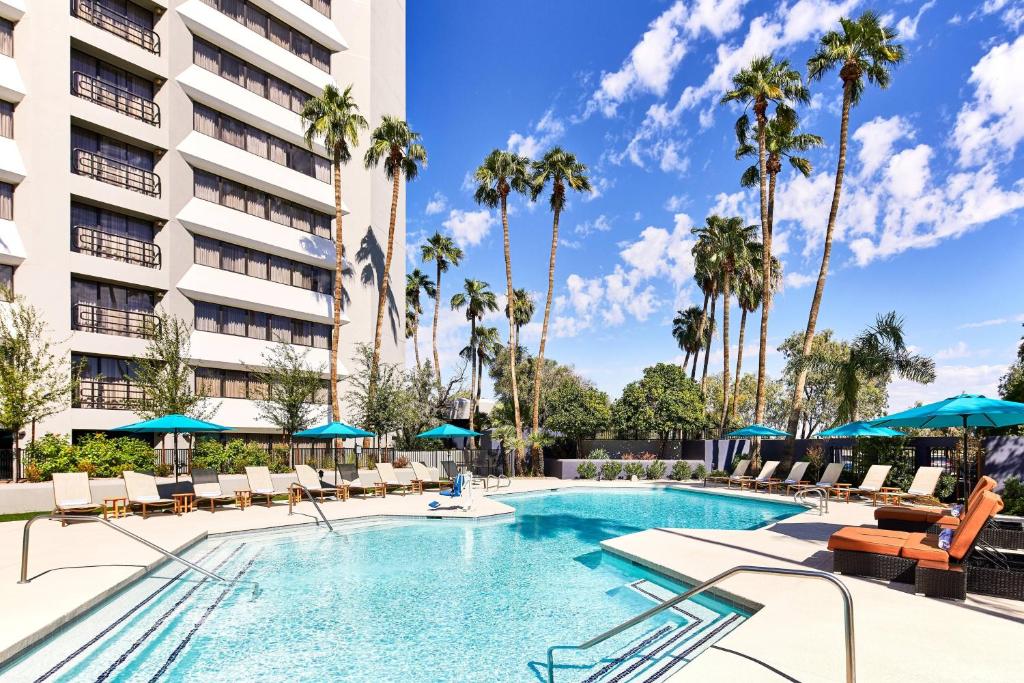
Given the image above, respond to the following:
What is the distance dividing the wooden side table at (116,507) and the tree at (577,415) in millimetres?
21105

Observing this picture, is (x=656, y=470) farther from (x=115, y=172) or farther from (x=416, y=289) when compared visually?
(x=416, y=289)

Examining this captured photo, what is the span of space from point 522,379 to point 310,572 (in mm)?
38021

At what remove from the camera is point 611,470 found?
27.5m

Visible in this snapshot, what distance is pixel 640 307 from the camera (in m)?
67.1

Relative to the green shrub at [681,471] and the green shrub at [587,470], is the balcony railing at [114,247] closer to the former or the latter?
the green shrub at [587,470]

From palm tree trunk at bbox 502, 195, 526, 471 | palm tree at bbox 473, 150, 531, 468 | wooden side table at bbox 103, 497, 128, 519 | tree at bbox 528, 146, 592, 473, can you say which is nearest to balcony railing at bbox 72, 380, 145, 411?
wooden side table at bbox 103, 497, 128, 519

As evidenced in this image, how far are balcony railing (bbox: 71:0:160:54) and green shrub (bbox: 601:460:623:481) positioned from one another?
26.4m

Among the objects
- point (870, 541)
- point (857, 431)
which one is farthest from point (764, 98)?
point (870, 541)

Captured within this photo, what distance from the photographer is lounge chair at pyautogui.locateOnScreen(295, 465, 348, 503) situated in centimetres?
1756

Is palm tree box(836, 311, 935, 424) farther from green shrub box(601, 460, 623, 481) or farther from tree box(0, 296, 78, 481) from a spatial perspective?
tree box(0, 296, 78, 481)

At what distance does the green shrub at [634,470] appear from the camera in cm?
2723

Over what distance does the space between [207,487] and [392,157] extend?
1968 centimetres

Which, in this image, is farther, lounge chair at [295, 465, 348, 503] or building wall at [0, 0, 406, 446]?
building wall at [0, 0, 406, 446]

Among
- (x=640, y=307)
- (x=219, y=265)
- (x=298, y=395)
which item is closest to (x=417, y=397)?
(x=298, y=395)
